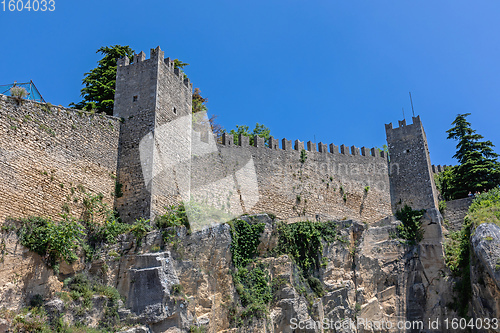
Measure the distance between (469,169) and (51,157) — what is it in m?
22.0

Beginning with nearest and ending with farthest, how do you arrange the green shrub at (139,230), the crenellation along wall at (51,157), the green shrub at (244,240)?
the crenellation along wall at (51,157), the green shrub at (139,230), the green shrub at (244,240)

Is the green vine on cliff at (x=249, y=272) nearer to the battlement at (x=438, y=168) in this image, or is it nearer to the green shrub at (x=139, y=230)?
the green shrub at (x=139, y=230)

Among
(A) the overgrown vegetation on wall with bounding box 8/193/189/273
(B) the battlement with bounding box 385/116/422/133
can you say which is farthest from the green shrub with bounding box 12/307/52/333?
(B) the battlement with bounding box 385/116/422/133

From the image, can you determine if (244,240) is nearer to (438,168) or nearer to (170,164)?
(170,164)

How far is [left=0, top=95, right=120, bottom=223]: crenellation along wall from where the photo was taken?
51.6 feet

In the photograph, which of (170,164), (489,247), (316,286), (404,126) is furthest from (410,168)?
(170,164)

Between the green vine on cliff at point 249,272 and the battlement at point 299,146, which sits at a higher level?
the battlement at point 299,146

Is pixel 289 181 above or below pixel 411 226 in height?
above

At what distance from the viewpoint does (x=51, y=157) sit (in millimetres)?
17141

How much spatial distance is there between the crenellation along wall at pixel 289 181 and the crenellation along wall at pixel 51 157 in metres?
4.11

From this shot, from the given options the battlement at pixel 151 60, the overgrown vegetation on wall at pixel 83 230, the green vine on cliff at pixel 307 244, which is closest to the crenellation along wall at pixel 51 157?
the overgrown vegetation on wall at pixel 83 230

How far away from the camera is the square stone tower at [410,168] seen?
2823 centimetres

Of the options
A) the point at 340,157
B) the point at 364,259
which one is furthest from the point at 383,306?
the point at 340,157

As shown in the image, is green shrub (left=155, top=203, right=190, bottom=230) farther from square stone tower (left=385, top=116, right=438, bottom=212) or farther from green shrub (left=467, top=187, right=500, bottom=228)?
square stone tower (left=385, top=116, right=438, bottom=212)
